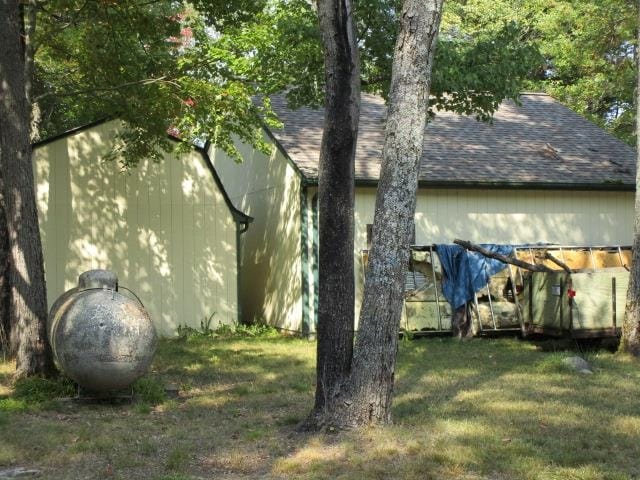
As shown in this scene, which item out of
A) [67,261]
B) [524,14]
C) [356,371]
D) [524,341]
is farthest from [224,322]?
[524,14]

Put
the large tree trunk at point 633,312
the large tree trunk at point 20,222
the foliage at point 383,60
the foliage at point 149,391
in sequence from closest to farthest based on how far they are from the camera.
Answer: the foliage at point 149,391
the large tree trunk at point 20,222
the large tree trunk at point 633,312
the foliage at point 383,60

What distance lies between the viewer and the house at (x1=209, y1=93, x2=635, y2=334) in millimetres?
17125

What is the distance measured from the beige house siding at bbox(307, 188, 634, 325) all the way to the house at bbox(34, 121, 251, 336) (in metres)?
2.35

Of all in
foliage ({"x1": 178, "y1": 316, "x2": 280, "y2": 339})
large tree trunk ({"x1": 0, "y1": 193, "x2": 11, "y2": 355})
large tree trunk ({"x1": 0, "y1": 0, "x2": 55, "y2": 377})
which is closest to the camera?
large tree trunk ({"x1": 0, "y1": 0, "x2": 55, "y2": 377})

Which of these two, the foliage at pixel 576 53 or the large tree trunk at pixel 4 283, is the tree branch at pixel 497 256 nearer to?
the large tree trunk at pixel 4 283

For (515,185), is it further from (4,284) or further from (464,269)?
(4,284)

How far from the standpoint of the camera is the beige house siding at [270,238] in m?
17.6

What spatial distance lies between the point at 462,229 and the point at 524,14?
54.6 ft

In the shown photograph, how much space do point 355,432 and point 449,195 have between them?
10856 millimetres

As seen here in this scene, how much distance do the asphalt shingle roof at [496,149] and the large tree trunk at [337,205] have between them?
8.33 metres

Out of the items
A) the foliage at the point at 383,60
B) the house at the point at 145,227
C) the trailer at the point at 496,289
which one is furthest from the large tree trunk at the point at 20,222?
the trailer at the point at 496,289

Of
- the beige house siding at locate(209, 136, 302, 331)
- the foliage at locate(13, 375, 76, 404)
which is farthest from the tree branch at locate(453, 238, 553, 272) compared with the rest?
the foliage at locate(13, 375, 76, 404)

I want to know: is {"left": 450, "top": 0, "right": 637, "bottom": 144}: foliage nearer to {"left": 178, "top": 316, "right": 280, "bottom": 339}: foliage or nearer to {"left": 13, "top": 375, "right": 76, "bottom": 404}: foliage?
{"left": 178, "top": 316, "right": 280, "bottom": 339}: foliage

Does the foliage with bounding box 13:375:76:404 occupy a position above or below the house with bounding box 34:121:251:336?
below
